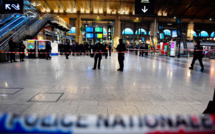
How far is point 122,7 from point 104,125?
125 feet

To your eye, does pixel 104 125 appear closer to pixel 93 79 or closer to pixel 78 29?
pixel 93 79

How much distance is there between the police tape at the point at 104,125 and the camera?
3.32 ft

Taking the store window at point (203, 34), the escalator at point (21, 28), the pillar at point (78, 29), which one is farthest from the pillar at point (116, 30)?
the store window at point (203, 34)

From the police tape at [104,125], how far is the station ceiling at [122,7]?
35.7 meters

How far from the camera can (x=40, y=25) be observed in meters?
A: 21.4

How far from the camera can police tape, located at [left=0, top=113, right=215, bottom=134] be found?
101cm

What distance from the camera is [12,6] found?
10086 mm

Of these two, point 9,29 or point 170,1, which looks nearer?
point 9,29

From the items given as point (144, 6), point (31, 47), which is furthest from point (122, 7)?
point (144, 6)

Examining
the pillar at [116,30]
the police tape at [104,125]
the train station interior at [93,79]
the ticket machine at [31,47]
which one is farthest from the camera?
the pillar at [116,30]

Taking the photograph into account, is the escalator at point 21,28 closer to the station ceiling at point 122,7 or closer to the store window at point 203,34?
the station ceiling at point 122,7

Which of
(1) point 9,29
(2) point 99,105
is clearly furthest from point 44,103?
(1) point 9,29

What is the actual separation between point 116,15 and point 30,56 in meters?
26.0

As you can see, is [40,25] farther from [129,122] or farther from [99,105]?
[129,122]
